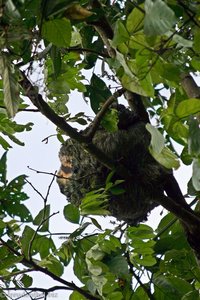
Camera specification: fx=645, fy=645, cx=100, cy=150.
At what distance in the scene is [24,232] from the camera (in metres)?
1.46

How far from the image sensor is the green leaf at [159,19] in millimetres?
649

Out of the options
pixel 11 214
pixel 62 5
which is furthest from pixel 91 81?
pixel 62 5

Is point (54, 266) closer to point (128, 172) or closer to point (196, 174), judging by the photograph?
point (128, 172)

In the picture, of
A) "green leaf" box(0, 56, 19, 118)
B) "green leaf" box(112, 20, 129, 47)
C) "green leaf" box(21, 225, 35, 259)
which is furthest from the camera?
"green leaf" box(21, 225, 35, 259)

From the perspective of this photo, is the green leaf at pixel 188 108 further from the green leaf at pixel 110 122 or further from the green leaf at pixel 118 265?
the green leaf at pixel 110 122

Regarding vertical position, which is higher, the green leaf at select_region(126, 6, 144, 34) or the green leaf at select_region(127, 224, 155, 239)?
the green leaf at select_region(126, 6, 144, 34)

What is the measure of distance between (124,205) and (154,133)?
822mm

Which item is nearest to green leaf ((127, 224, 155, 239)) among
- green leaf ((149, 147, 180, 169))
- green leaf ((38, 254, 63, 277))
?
green leaf ((38, 254, 63, 277))

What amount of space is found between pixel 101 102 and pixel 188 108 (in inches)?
29.5

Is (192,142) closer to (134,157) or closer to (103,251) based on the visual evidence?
(103,251)

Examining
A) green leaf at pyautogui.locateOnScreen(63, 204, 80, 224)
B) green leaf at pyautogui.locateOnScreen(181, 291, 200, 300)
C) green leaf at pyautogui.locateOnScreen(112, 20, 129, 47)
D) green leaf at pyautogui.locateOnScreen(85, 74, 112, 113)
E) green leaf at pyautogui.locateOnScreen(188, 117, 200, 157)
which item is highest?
green leaf at pyautogui.locateOnScreen(85, 74, 112, 113)

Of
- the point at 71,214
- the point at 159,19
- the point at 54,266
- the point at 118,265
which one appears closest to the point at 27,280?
the point at 54,266

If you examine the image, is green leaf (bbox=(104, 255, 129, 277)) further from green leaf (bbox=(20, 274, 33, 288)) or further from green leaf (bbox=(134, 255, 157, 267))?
green leaf (bbox=(20, 274, 33, 288))

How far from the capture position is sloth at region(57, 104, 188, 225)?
1.54 metres
